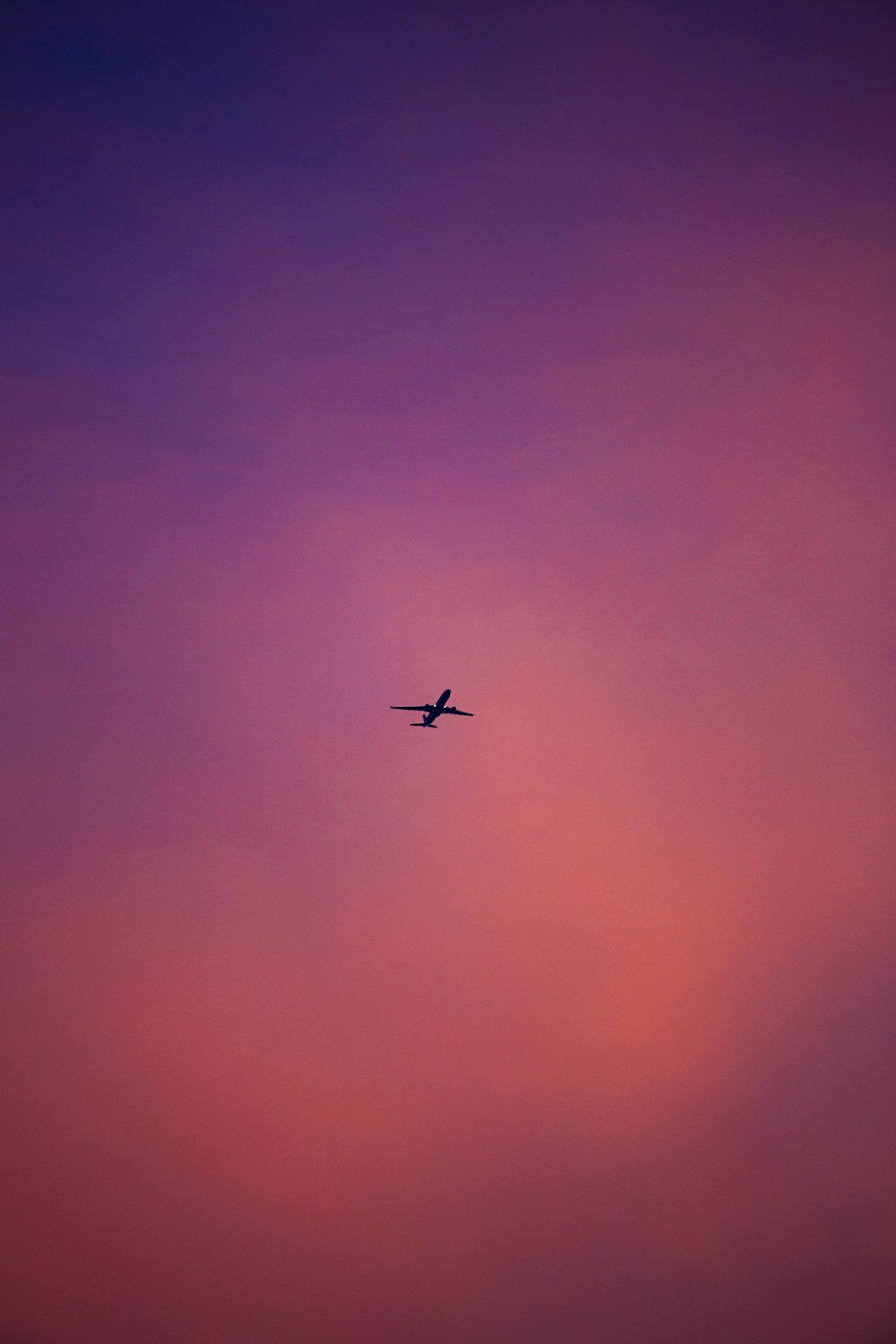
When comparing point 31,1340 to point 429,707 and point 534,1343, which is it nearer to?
point 534,1343

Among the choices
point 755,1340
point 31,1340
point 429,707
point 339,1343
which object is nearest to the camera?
point 429,707

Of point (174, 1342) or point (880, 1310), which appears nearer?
point (174, 1342)

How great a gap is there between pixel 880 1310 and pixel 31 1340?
3607 inches

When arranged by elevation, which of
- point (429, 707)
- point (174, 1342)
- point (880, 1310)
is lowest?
point (174, 1342)

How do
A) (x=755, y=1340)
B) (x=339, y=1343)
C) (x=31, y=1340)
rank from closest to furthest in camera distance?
(x=31, y=1340) → (x=339, y=1343) → (x=755, y=1340)

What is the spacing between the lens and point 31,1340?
221 feet

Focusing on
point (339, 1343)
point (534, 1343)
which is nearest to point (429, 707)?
point (339, 1343)

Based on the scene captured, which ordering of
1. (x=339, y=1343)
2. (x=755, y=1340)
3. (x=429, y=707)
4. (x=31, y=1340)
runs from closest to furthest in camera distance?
(x=429, y=707), (x=31, y=1340), (x=339, y=1343), (x=755, y=1340)

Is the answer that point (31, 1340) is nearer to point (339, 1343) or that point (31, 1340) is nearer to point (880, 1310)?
point (339, 1343)

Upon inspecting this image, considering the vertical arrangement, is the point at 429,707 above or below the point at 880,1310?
above

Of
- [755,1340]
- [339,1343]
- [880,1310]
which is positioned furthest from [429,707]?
[880,1310]

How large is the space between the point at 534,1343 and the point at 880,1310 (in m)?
40.4

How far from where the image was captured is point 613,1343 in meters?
78.1

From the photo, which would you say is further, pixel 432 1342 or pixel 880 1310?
pixel 880 1310
